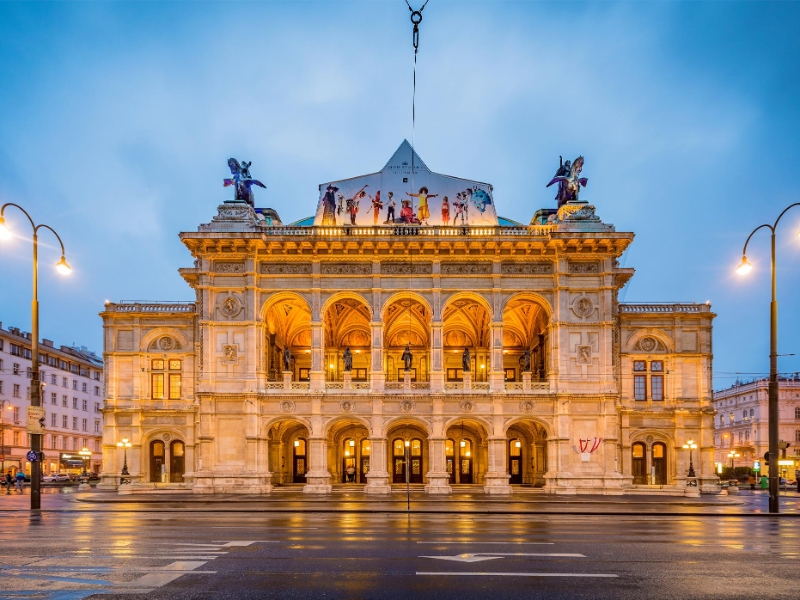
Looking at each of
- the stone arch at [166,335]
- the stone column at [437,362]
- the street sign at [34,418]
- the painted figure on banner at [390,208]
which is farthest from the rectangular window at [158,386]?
the street sign at [34,418]

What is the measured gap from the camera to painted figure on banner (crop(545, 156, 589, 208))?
47.7 meters

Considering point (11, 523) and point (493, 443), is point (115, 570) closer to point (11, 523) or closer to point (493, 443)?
point (11, 523)

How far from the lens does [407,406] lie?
45188mm

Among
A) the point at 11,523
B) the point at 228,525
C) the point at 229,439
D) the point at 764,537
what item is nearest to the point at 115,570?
the point at 228,525

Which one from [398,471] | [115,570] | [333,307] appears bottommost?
[398,471]

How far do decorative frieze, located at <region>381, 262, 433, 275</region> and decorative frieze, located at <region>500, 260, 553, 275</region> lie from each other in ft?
14.7

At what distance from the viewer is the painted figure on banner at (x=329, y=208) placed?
48500mm

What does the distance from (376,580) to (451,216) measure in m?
37.7

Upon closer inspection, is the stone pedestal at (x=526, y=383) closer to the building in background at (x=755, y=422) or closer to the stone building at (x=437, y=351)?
the stone building at (x=437, y=351)

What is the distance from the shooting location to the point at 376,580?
13.1 m

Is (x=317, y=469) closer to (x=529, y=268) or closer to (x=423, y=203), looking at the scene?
(x=529, y=268)

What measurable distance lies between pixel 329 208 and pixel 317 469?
1597 centimetres

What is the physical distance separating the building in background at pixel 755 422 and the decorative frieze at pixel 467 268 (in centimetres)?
5195

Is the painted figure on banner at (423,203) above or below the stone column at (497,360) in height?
above
